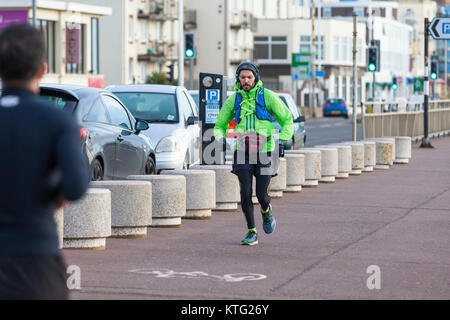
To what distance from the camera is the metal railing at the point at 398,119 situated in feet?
101

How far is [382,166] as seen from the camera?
24203mm

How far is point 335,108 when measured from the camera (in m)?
83.6

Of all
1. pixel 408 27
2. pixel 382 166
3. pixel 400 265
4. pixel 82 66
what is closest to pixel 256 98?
pixel 400 265

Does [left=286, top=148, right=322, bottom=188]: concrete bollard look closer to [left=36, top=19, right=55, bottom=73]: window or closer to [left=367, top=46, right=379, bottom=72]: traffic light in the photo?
→ [left=367, top=46, right=379, bottom=72]: traffic light

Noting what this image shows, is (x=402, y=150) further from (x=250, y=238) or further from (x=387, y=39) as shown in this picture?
A: (x=387, y=39)

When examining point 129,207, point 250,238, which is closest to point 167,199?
point 129,207

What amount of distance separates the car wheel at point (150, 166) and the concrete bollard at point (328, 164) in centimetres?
460

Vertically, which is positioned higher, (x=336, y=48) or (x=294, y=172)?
(x=336, y=48)

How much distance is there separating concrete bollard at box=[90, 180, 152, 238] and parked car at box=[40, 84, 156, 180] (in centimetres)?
116

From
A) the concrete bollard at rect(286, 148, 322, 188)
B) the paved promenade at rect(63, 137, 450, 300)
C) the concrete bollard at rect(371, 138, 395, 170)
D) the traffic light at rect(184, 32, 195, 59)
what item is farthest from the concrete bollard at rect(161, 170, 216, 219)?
the traffic light at rect(184, 32, 195, 59)

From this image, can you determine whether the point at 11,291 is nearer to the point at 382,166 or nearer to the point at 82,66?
the point at 382,166

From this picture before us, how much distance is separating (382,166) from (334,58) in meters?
85.5

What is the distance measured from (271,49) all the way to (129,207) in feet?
317

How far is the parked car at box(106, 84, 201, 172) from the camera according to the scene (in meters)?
17.9
